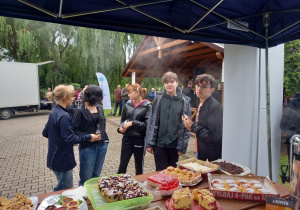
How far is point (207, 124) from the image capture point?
101 inches

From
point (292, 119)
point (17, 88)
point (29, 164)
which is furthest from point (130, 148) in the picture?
point (17, 88)

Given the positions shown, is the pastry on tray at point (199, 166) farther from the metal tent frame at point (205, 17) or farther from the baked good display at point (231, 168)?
the metal tent frame at point (205, 17)

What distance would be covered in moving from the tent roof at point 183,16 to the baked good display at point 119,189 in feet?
4.91

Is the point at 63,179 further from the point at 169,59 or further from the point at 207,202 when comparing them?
the point at 169,59

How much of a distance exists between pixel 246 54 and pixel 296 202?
2061 millimetres

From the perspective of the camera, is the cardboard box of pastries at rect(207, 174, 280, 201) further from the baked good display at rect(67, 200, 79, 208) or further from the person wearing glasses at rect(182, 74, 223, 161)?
the baked good display at rect(67, 200, 79, 208)

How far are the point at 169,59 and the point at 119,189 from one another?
30.0 feet

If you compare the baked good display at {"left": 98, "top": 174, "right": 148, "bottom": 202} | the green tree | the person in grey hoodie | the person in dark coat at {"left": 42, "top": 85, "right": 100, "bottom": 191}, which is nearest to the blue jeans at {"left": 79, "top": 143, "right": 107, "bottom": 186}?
the person in dark coat at {"left": 42, "top": 85, "right": 100, "bottom": 191}

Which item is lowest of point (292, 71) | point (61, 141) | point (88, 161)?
point (88, 161)

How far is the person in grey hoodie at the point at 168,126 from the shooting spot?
2799mm

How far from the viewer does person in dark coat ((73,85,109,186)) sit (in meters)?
2.80

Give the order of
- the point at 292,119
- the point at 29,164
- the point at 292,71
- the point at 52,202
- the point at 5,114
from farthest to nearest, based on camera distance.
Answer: the point at 5,114 < the point at 292,71 < the point at 29,164 < the point at 292,119 < the point at 52,202

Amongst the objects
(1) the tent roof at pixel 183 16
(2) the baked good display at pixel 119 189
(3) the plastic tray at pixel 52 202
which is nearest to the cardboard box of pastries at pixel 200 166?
(2) the baked good display at pixel 119 189

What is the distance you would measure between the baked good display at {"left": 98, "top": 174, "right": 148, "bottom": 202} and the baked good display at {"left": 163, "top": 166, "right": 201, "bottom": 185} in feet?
1.33
